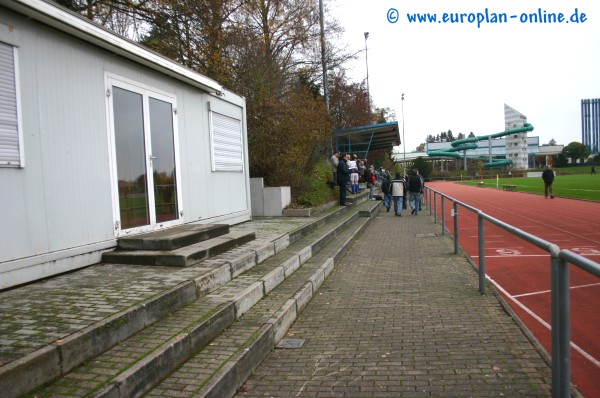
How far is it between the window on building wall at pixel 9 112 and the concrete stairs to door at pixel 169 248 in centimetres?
174

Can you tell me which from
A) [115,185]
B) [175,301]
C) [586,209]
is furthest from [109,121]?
[586,209]

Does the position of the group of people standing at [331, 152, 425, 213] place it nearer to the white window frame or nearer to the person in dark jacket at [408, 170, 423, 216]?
the person in dark jacket at [408, 170, 423, 216]

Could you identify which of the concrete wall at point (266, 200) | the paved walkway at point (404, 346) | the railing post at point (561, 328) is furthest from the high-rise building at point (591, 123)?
the railing post at point (561, 328)

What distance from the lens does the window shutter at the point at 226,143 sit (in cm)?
933

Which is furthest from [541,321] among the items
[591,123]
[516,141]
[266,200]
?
[591,123]

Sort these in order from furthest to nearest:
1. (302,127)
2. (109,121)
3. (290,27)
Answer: (290,27), (302,127), (109,121)

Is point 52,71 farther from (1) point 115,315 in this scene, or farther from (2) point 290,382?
(2) point 290,382

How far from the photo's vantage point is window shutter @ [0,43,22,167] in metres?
4.62

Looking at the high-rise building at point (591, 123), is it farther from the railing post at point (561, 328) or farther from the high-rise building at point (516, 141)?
the railing post at point (561, 328)

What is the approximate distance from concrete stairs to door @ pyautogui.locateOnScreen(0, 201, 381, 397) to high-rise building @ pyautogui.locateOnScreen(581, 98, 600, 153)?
15671cm

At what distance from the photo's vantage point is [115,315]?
3758mm

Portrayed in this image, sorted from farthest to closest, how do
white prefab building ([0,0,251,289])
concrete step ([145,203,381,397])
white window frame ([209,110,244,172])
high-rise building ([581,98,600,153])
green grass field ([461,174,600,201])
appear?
1. high-rise building ([581,98,600,153])
2. green grass field ([461,174,600,201])
3. white window frame ([209,110,244,172])
4. white prefab building ([0,0,251,289])
5. concrete step ([145,203,381,397])

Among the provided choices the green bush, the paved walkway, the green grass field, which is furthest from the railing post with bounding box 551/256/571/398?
the green grass field

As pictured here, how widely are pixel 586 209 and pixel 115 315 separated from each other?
2098cm
